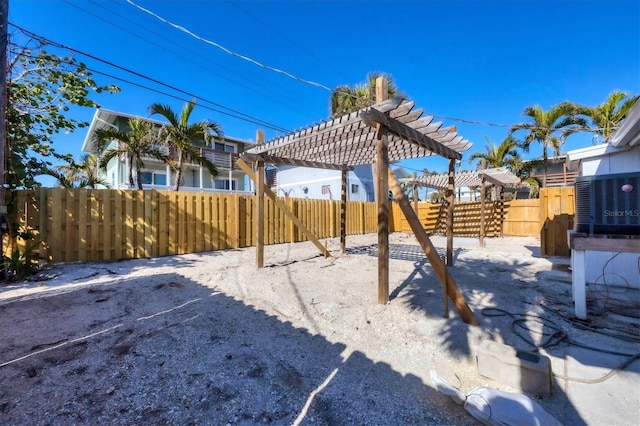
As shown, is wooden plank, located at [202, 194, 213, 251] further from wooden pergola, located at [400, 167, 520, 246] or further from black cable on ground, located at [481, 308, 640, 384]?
wooden pergola, located at [400, 167, 520, 246]

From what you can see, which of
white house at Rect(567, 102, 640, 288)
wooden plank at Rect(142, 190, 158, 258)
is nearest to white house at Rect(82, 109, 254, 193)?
wooden plank at Rect(142, 190, 158, 258)

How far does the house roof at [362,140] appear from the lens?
12.0 ft

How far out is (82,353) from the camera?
98.7 inches

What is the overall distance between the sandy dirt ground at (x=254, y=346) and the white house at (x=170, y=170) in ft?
32.9

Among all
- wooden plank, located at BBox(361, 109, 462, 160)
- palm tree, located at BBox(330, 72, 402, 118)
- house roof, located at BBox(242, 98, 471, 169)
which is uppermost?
palm tree, located at BBox(330, 72, 402, 118)

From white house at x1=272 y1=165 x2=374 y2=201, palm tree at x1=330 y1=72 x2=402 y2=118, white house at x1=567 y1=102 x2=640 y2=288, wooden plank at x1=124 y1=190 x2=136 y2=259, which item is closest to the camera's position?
white house at x1=567 y1=102 x2=640 y2=288

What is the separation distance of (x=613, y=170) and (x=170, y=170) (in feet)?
56.3

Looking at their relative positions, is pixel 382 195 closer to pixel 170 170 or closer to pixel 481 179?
pixel 481 179

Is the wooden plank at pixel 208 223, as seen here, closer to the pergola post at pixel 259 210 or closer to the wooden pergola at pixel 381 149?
the wooden pergola at pixel 381 149

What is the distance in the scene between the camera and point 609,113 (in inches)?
431

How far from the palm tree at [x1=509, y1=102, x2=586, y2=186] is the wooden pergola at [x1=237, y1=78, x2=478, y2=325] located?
986 centimetres

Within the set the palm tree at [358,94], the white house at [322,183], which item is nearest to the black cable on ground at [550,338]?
the palm tree at [358,94]

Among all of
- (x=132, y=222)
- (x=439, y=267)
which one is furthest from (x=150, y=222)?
(x=439, y=267)

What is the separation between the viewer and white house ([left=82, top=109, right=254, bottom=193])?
1447 cm
